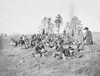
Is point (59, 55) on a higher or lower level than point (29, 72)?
higher

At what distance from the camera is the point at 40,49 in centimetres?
1670

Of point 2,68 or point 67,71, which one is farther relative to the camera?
point 2,68

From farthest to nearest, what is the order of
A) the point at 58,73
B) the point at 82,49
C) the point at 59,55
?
the point at 82,49 < the point at 59,55 < the point at 58,73

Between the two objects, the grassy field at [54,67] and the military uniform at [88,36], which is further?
the military uniform at [88,36]

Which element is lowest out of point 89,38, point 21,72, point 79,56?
point 21,72

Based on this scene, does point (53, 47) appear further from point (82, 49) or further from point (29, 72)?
point (29, 72)

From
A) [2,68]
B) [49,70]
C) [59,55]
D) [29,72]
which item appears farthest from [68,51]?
[2,68]

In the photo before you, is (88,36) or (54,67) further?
(88,36)

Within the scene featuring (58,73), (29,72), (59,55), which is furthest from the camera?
(59,55)

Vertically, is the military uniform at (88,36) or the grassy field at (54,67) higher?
the military uniform at (88,36)

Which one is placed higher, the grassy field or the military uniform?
the military uniform

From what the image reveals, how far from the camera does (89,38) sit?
1603 cm

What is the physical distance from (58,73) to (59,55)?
3.44m

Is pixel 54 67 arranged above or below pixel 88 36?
below
